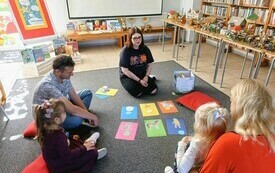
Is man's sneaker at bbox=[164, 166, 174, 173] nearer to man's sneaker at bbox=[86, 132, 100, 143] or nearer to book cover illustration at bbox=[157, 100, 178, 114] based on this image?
man's sneaker at bbox=[86, 132, 100, 143]

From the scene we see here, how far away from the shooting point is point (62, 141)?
1.38 metres

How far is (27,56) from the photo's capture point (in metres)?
3.71

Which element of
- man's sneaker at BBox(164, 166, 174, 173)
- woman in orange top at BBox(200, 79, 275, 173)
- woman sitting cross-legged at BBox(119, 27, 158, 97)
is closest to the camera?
woman in orange top at BBox(200, 79, 275, 173)

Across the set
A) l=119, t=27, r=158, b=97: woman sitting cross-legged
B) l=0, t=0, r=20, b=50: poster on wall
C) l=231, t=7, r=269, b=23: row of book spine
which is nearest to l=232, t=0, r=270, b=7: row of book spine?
l=231, t=7, r=269, b=23: row of book spine

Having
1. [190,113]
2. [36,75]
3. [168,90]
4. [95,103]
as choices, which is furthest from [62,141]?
[36,75]

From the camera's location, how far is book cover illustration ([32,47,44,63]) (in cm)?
359

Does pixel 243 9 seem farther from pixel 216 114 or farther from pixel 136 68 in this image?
pixel 216 114

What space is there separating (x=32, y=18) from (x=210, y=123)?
3387 millimetres

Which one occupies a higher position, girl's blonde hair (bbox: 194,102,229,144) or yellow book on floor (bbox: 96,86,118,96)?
girl's blonde hair (bbox: 194,102,229,144)

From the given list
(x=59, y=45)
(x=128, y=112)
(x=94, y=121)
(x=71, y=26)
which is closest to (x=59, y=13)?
(x=71, y=26)

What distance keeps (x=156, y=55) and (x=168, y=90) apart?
1633 mm

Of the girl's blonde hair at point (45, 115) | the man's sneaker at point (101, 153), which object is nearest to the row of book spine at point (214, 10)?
the man's sneaker at point (101, 153)

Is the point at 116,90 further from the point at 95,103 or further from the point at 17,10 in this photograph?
the point at 17,10

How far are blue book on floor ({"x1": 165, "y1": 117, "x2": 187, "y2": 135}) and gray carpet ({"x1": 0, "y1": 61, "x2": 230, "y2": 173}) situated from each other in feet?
0.18
